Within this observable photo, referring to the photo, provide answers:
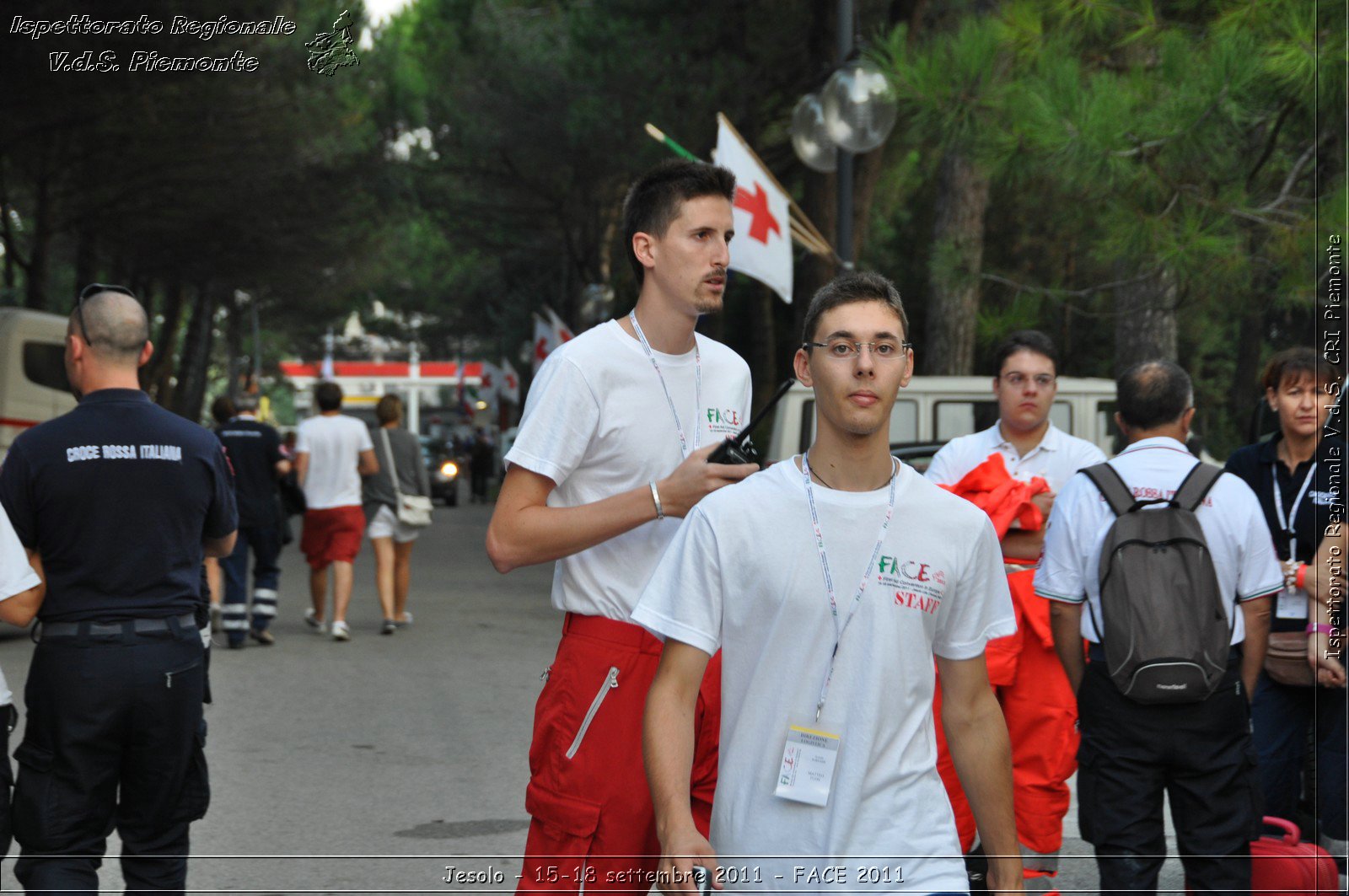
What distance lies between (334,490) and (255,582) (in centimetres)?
94

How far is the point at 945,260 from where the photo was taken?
Result: 394 inches

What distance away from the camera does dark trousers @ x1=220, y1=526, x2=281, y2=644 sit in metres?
11.5

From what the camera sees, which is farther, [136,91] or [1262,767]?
[136,91]

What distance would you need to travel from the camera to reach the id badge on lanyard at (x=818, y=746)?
269 cm

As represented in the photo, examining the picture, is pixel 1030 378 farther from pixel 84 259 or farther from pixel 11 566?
pixel 84 259

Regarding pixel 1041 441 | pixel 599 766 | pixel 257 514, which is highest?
pixel 1041 441

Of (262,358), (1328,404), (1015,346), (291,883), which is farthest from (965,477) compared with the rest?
(262,358)

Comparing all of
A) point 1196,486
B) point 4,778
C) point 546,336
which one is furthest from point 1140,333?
point 546,336

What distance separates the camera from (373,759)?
301 inches

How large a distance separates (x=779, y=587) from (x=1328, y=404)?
3.15m

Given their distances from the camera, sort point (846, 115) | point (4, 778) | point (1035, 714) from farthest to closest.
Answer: point (846, 115) < point (1035, 714) < point (4, 778)

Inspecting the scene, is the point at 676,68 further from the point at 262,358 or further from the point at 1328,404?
the point at 262,358

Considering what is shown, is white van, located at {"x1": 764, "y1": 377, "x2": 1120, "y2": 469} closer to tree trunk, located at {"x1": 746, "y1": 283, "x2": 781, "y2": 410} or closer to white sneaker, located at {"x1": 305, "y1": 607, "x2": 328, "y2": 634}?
white sneaker, located at {"x1": 305, "y1": 607, "x2": 328, "y2": 634}

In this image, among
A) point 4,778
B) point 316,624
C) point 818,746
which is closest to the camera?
point 818,746
